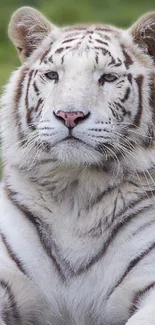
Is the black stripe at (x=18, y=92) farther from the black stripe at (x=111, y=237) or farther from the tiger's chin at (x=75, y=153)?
the black stripe at (x=111, y=237)

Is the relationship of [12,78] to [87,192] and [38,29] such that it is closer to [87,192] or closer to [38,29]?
[38,29]

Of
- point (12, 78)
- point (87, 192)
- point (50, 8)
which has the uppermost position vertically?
point (12, 78)

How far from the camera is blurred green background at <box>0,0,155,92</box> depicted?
1645 cm

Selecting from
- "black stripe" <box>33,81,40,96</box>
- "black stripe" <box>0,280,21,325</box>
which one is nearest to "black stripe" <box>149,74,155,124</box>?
"black stripe" <box>33,81,40,96</box>

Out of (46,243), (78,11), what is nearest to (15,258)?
(46,243)

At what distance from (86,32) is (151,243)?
956 millimetres

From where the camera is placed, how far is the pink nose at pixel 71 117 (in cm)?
500

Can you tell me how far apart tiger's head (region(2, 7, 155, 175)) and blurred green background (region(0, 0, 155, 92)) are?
9.78 m

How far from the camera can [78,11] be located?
56.7ft

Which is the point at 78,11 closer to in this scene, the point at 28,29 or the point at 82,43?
the point at 28,29

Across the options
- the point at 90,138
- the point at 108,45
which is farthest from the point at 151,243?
the point at 108,45

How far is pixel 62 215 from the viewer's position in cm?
535

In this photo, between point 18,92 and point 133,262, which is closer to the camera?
point 133,262

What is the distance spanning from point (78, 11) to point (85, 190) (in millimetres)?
12145
